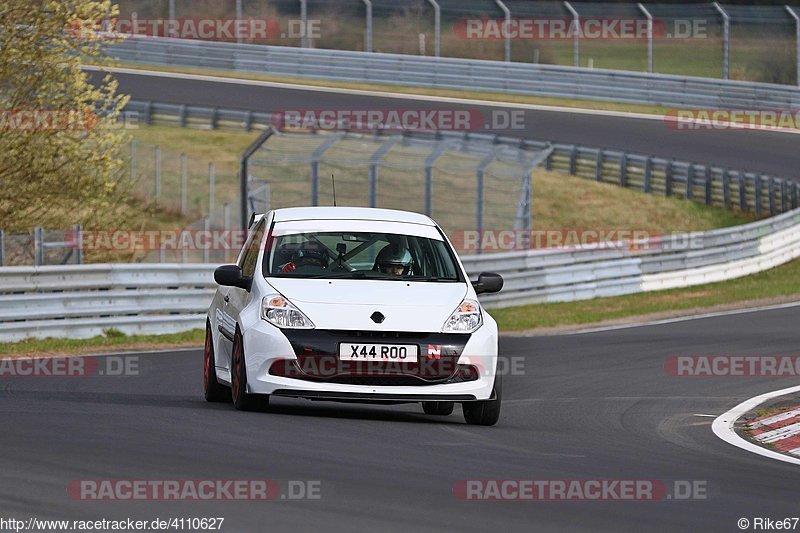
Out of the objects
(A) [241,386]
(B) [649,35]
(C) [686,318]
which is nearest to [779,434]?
(A) [241,386]

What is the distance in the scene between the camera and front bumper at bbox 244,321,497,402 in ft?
32.2

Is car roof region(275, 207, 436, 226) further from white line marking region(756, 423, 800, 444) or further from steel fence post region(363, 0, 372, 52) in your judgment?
steel fence post region(363, 0, 372, 52)

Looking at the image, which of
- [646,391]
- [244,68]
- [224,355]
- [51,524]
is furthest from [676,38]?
[51,524]

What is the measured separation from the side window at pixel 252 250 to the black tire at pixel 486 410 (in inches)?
73.5

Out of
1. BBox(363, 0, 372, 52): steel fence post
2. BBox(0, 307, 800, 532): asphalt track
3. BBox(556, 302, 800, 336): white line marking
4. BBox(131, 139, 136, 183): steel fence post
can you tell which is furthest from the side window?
BBox(363, 0, 372, 52): steel fence post

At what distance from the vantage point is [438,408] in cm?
1154

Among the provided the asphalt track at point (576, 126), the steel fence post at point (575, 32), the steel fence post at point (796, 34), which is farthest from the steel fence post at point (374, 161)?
the steel fence post at point (796, 34)

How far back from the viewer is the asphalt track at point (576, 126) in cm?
3744

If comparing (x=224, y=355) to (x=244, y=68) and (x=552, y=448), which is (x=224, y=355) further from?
(x=244, y=68)

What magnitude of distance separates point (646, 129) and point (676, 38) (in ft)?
13.2

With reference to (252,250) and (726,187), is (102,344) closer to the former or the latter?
(252,250)

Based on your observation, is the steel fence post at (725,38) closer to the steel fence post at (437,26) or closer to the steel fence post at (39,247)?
the steel fence post at (437,26)

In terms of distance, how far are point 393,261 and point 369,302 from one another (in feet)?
2.88

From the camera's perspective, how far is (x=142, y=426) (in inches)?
364
